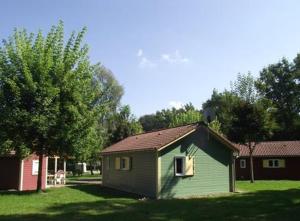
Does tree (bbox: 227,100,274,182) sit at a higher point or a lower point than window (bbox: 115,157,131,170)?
higher

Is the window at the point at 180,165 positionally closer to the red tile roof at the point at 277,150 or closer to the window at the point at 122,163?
the window at the point at 122,163

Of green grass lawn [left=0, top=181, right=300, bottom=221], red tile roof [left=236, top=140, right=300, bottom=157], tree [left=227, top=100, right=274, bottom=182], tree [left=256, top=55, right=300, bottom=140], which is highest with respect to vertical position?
tree [left=256, top=55, right=300, bottom=140]

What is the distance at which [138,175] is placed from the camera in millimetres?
24406

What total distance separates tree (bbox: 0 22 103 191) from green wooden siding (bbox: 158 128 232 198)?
5.45 meters

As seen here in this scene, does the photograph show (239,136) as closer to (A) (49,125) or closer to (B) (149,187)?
(B) (149,187)

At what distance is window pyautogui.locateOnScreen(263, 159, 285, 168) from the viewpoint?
4317 cm

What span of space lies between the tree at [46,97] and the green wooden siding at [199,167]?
545cm

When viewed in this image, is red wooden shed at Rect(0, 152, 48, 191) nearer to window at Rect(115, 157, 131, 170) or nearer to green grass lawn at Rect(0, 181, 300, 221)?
green grass lawn at Rect(0, 181, 300, 221)

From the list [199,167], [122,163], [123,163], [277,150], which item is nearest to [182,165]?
[199,167]

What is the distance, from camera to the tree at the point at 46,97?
71.4 feet

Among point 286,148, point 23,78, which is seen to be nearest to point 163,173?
point 23,78

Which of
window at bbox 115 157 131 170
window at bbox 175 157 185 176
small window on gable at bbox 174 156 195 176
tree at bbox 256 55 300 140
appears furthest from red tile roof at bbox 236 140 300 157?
window at bbox 175 157 185 176

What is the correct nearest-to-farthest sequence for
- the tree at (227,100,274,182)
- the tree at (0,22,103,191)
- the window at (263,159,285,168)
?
the tree at (0,22,103,191) < the tree at (227,100,274,182) < the window at (263,159,285,168)

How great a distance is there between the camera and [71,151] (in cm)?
2369
